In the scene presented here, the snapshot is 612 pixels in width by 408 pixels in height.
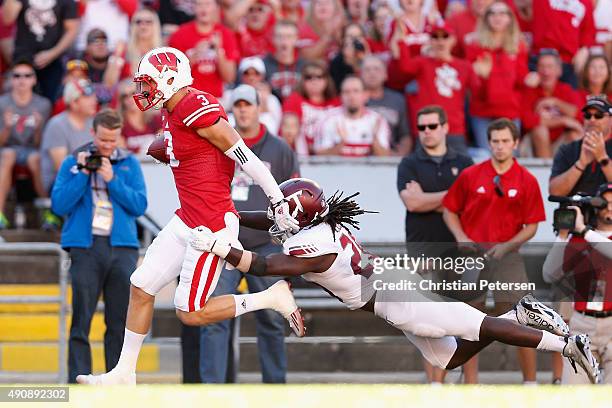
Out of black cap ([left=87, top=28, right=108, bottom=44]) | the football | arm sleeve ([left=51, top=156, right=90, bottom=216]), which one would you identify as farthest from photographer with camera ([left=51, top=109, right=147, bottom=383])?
black cap ([left=87, top=28, right=108, bottom=44])

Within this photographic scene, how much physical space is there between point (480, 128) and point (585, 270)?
10.8 ft

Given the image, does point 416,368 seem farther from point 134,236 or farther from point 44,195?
point 44,195

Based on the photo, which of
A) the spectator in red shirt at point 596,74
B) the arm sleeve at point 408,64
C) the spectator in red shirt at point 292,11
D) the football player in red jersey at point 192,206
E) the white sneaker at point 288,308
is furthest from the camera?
the spectator in red shirt at point 292,11

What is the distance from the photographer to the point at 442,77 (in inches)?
462

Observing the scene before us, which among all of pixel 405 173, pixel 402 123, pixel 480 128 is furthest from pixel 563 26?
pixel 405 173

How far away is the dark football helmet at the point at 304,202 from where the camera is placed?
769 centimetres

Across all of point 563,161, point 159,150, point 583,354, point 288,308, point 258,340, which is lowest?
point 258,340

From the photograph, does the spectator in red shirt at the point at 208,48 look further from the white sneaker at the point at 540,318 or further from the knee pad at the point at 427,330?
the white sneaker at the point at 540,318

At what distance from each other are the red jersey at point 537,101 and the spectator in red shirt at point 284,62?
6.76ft

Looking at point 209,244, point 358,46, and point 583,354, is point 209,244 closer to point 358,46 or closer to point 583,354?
point 583,354

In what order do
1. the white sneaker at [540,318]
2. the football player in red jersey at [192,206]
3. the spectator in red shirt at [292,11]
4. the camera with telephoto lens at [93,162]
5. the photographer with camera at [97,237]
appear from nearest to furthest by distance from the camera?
the football player in red jersey at [192,206] → the white sneaker at [540,318] → the camera with telephoto lens at [93,162] → the photographer with camera at [97,237] → the spectator in red shirt at [292,11]

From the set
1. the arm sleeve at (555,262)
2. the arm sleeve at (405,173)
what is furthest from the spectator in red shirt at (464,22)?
the arm sleeve at (555,262)

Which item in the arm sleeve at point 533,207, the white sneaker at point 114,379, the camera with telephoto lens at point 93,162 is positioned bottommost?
the white sneaker at point 114,379

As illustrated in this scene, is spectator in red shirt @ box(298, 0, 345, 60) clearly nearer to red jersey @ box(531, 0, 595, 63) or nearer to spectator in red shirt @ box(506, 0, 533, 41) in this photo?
spectator in red shirt @ box(506, 0, 533, 41)
